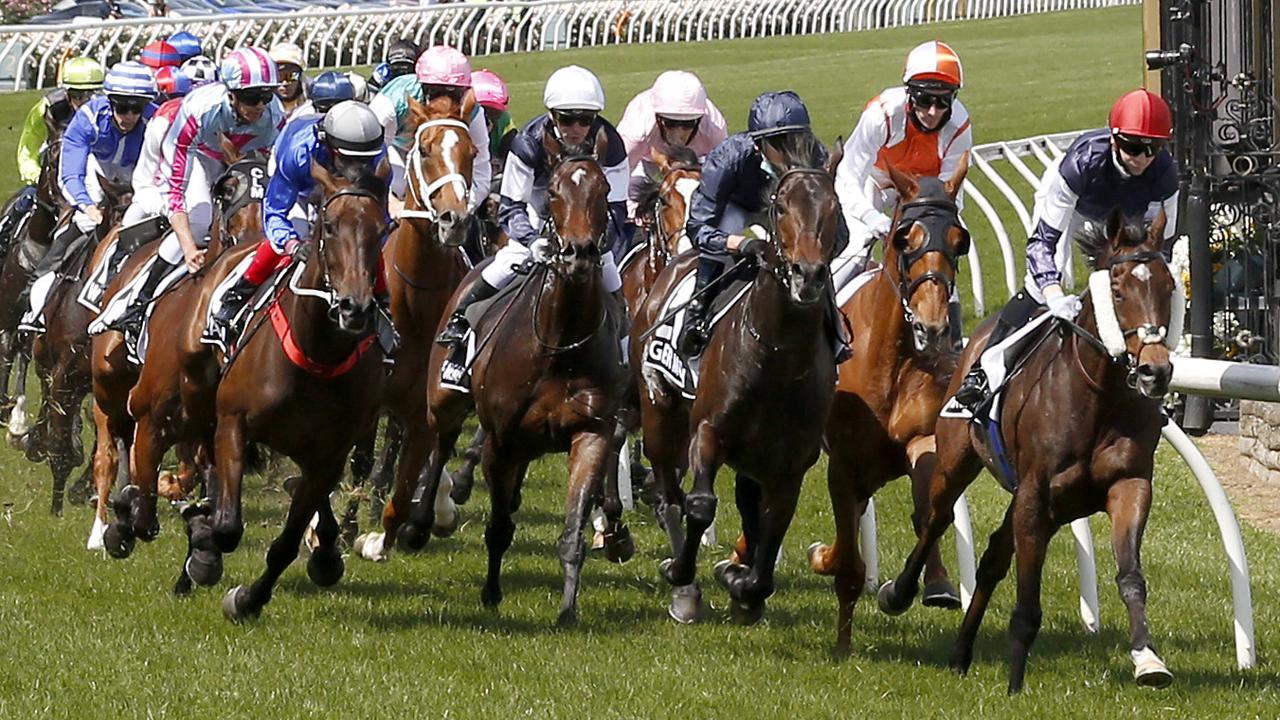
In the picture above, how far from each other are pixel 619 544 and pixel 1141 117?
11.4 ft

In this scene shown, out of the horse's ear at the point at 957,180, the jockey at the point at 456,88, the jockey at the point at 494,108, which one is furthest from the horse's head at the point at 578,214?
the jockey at the point at 494,108

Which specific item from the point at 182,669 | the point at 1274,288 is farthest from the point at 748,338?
the point at 1274,288

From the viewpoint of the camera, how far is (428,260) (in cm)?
1026

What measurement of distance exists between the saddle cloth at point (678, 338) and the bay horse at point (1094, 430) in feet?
4.35

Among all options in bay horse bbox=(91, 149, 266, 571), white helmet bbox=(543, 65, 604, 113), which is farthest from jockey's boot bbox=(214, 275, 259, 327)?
white helmet bbox=(543, 65, 604, 113)

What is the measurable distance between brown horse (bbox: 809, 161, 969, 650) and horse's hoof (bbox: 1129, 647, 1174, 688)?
5.06 feet

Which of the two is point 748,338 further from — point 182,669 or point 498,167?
point 498,167

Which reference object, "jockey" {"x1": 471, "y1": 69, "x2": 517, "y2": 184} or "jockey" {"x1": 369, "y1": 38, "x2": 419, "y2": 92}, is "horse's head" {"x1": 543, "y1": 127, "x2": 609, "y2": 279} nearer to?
"jockey" {"x1": 471, "y1": 69, "x2": 517, "y2": 184}

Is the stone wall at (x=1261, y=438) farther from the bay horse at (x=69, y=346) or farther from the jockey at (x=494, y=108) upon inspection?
the bay horse at (x=69, y=346)

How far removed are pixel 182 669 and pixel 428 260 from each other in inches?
120

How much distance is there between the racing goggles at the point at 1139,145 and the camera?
7.63 meters

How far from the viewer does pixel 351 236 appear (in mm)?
7988

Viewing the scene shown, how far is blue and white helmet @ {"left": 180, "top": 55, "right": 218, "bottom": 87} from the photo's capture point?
41.0ft

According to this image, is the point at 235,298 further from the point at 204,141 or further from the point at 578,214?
the point at 578,214
